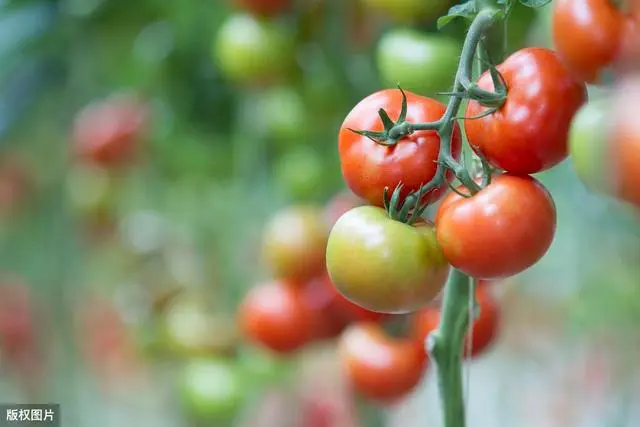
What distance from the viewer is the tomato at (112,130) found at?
756 millimetres

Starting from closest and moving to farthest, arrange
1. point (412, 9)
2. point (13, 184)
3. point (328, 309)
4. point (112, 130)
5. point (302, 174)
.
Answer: point (412, 9), point (328, 309), point (302, 174), point (112, 130), point (13, 184)

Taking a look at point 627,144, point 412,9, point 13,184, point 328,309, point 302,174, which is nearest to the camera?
point 627,144

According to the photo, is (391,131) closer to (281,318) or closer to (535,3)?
(535,3)

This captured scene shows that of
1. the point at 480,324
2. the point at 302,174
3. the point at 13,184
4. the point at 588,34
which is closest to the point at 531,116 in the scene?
the point at 588,34

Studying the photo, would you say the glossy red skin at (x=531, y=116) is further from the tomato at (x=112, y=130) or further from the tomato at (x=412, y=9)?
the tomato at (x=112, y=130)

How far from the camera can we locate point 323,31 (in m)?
0.51

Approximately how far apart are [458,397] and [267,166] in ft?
1.32

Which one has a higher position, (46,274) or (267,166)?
(267,166)

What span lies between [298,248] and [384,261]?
256 millimetres

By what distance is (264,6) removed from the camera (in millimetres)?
469

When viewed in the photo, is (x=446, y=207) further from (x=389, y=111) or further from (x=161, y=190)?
(x=161, y=190)

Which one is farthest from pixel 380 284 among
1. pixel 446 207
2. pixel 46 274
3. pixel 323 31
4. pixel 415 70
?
pixel 46 274

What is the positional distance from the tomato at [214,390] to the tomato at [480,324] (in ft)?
0.79

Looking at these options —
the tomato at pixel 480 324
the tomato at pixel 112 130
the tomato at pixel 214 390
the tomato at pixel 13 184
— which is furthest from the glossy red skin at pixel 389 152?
the tomato at pixel 13 184
